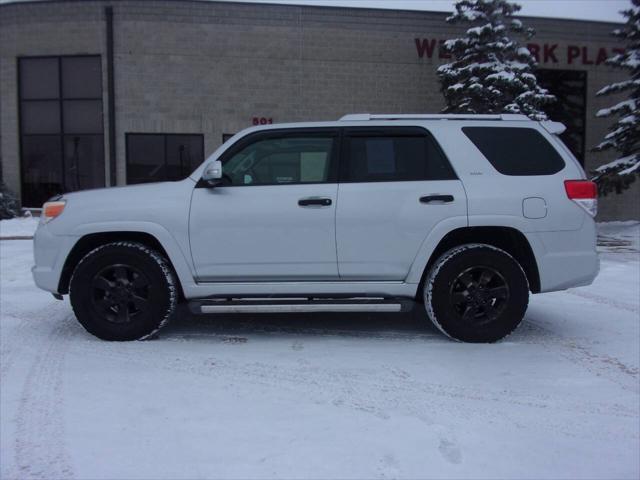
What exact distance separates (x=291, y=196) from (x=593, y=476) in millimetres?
2891

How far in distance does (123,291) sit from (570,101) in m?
19.5

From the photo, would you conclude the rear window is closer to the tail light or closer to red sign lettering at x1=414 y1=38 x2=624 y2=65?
the tail light

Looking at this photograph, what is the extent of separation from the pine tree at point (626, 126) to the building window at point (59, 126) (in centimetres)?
1582

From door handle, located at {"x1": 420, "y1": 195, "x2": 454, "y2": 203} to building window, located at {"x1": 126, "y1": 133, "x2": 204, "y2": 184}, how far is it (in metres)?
14.6

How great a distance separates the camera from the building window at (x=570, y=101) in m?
19.9

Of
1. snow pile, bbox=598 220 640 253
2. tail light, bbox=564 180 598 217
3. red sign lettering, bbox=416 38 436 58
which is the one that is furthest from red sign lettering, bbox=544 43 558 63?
tail light, bbox=564 180 598 217

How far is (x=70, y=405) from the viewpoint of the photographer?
340 cm

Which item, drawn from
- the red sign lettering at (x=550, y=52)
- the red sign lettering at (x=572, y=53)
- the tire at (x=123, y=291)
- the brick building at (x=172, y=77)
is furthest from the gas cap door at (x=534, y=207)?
the red sign lettering at (x=572, y=53)

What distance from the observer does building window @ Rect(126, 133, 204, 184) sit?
1820 centimetres

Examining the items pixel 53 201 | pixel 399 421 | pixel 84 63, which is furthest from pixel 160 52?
pixel 399 421

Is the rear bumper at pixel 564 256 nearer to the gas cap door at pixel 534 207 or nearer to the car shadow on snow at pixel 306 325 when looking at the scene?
the gas cap door at pixel 534 207

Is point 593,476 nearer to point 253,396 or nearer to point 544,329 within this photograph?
point 253,396

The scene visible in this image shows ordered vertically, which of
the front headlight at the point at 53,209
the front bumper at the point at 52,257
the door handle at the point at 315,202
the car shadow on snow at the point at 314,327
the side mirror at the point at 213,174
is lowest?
the car shadow on snow at the point at 314,327

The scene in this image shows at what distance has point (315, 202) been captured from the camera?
15.0 ft
